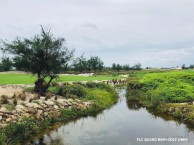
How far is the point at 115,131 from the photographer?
2133 centimetres

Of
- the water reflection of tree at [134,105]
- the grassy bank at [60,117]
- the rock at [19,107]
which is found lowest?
the water reflection of tree at [134,105]

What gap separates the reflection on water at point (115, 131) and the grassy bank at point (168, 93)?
5.83 ft

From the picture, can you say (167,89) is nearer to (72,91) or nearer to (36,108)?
(72,91)

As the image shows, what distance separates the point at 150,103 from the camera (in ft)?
109

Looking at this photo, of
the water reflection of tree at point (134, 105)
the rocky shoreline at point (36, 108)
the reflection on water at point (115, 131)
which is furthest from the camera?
the water reflection of tree at point (134, 105)

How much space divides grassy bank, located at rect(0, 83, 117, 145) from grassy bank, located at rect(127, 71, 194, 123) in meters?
3.75

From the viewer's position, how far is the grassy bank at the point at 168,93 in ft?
87.5

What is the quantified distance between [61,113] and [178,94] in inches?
531

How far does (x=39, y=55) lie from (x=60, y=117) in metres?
9.39

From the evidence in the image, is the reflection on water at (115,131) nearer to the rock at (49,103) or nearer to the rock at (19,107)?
the rock at (49,103)

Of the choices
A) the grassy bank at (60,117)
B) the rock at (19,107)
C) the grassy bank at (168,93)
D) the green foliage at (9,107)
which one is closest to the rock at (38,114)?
the grassy bank at (60,117)

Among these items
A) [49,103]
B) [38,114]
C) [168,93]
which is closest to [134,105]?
[168,93]

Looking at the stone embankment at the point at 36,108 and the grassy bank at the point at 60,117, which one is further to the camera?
the stone embankment at the point at 36,108

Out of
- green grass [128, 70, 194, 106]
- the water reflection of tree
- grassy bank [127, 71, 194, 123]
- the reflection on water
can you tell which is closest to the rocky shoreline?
the reflection on water
